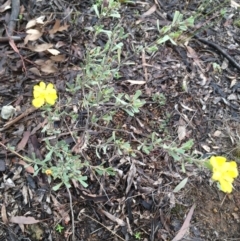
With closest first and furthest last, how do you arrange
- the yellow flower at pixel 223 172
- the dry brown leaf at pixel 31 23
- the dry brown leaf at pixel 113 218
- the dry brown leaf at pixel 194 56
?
the yellow flower at pixel 223 172 → the dry brown leaf at pixel 113 218 → the dry brown leaf at pixel 31 23 → the dry brown leaf at pixel 194 56

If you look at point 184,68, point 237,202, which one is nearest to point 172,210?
point 237,202

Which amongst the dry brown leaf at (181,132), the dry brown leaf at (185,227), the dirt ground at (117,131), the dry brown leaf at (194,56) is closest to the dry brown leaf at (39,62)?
the dirt ground at (117,131)

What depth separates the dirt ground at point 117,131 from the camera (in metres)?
2.23

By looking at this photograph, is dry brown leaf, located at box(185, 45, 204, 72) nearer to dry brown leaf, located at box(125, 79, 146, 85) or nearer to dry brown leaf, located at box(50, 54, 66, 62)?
dry brown leaf, located at box(125, 79, 146, 85)

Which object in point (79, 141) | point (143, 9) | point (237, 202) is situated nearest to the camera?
point (79, 141)

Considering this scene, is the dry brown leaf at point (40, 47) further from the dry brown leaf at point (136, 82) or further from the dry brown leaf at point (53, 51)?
the dry brown leaf at point (136, 82)

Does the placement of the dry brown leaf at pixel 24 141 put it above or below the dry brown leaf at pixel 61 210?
above

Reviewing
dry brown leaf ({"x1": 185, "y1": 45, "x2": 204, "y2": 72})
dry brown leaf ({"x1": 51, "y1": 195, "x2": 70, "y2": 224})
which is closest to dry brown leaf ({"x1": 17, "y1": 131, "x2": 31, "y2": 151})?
dry brown leaf ({"x1": 51, "y1": 195, "x2": 70, "y2": 224})

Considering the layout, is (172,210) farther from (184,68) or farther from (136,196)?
(184,68)

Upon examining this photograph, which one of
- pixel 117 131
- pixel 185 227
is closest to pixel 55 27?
pixel 117 131

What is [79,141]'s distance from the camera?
2.32m

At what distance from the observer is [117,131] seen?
2.46 m

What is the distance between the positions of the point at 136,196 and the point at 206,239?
454 mm

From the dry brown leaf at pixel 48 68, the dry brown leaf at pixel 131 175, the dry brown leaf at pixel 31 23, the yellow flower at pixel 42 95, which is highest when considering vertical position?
the yellow flower at pixel 42 95
